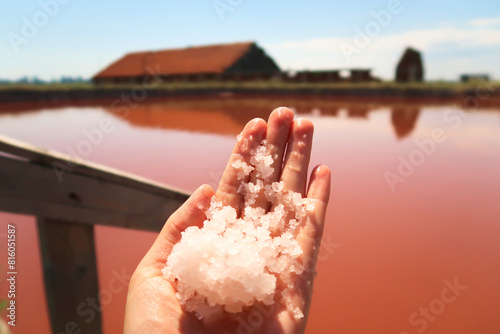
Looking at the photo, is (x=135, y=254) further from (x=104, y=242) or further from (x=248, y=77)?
(x=248, y=77)

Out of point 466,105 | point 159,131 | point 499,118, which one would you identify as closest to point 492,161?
point 499,118

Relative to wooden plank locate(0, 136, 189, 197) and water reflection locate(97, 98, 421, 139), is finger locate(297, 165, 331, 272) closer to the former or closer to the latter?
wooden plank locate(0, 136, 189, 197)

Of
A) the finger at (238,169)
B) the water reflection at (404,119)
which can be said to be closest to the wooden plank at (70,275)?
the finger at (238,169)

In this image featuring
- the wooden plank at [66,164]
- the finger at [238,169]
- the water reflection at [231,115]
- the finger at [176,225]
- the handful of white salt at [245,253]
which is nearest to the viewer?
the wooden plank at [66,164]

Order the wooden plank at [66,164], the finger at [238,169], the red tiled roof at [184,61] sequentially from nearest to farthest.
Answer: the wooden plank at [66,164]
the finger at [238,169]
the red tiled roof at [184,61]

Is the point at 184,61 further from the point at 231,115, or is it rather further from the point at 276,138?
the point at 276,138

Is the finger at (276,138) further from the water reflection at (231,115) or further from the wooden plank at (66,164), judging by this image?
the water reflection at (231,115)

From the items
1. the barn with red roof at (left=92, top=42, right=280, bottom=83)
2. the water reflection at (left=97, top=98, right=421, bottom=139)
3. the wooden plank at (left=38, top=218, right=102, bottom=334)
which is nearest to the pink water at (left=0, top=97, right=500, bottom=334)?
the wooden plank at (left=38, top=218, right=102, bottom=334)
